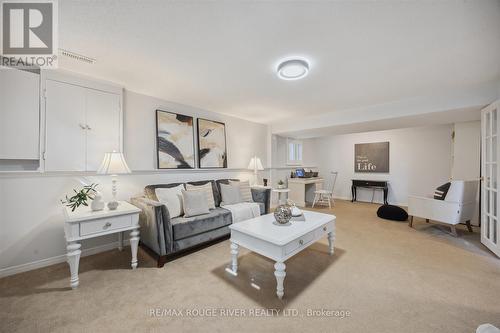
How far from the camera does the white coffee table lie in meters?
1.70

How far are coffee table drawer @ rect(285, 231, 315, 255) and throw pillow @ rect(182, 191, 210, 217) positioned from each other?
4.70ft

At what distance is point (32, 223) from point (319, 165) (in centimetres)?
699

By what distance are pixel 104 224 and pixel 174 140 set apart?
1.72 metres

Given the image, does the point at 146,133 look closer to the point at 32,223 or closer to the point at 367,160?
the point at 32,223

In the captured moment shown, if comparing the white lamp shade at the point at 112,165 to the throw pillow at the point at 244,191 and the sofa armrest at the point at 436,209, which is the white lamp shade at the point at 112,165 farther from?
the sofa armrest at the point at 436,209

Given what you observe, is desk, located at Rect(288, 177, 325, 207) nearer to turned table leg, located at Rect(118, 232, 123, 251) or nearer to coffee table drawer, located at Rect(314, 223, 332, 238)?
coffee table drawer, located at Rect(314, 223, 332, 238)

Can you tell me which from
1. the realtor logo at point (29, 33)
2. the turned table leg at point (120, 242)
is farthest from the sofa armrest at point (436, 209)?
the realtor logo at point (29, 33)

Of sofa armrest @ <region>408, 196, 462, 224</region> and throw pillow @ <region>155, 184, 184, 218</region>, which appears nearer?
throw pillow @ <region>155, 184, 184, 218</region>

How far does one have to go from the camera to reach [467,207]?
10.6 feet

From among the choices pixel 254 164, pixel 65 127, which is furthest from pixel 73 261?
pixel 254 164

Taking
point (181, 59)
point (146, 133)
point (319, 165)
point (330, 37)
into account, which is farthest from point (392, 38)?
point (319, 165)

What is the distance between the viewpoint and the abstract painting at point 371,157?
5699 mm

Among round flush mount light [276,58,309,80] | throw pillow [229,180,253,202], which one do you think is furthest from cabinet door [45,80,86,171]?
round flush mount light [276,58,309,80]

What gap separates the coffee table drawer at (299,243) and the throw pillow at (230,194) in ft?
5.48
